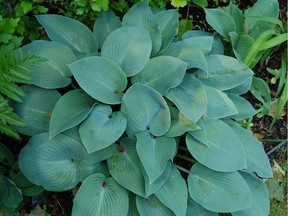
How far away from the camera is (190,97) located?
2.25 m

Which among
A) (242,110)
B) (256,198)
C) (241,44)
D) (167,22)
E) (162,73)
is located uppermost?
(167,22)

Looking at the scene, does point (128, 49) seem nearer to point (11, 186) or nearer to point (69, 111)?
point (69, 111)

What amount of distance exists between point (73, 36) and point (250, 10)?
1100 millimetres

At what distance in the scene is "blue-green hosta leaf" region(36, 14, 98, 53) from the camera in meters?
2.30

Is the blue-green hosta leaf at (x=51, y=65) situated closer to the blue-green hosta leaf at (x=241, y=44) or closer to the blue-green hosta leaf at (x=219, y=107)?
the blue-green hosta leaf at (x=219, y=107)

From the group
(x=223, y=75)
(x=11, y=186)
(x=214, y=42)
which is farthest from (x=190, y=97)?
(x=11, y=186)

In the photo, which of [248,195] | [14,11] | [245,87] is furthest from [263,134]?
[14,11]

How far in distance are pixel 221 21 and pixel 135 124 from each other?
0.89 metres

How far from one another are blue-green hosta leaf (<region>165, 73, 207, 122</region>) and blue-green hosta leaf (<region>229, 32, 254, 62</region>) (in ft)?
1.48

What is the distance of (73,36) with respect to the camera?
2.34 metres

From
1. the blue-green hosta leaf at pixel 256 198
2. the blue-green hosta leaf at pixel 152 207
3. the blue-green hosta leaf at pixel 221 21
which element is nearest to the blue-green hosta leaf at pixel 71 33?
the blue-green hosta leaf at pixel 221 21

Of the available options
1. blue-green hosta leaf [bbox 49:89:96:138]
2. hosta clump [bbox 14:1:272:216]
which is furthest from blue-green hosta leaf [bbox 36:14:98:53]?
blue-green hosta leaf [bbox 49:89:96:138]

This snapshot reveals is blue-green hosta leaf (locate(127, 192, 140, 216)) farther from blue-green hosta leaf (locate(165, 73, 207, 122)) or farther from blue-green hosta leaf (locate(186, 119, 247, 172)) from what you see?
blue-green hosta leaf (locate(165, 73, 207, 122))

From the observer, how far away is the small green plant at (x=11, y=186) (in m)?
2.20
